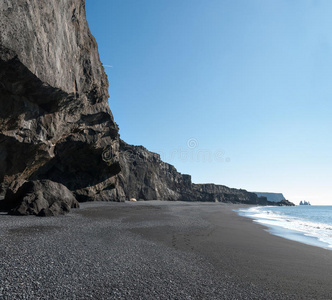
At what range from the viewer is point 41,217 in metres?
13.1

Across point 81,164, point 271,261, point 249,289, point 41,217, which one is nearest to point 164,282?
point 249,289

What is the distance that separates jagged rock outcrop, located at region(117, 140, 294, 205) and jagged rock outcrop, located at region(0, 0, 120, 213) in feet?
35.8

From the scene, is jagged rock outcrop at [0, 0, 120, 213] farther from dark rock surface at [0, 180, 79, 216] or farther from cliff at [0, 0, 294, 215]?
dark rock surface at [0, 180, 79, 216]

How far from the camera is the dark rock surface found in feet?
45.7

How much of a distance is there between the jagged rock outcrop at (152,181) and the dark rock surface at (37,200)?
904 inches

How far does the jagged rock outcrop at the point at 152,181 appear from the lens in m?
58.1

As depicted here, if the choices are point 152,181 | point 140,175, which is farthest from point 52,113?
point 152,181

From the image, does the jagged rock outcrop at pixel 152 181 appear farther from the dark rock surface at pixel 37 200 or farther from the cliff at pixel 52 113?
the dark rock surface at pixel 37 200

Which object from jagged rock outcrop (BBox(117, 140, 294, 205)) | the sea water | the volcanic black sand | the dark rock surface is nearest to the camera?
the volcanic black sand

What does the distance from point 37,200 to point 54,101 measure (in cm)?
934

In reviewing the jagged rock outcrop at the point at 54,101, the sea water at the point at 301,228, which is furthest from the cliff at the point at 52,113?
the sea water at the point at 301,228

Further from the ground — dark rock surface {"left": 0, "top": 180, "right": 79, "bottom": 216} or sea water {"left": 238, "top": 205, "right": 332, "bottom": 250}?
dark rock surface {"left": 0, "top": 180, "right": 79, "bottom": 216}

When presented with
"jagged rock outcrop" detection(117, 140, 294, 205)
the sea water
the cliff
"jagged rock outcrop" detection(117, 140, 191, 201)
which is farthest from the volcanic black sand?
"jagged rock outcrop" detection(117, 140, 191, 201)

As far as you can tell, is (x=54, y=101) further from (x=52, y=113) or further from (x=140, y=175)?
(x=140, y=175)
